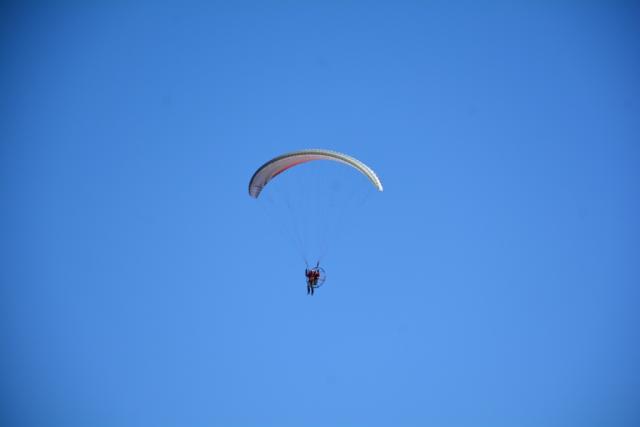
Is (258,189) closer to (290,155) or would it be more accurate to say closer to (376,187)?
(290,155)

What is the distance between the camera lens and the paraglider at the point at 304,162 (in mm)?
23531

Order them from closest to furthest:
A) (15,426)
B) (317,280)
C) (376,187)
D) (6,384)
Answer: (376,187)
(317,280)
(15,426)
(6,384)

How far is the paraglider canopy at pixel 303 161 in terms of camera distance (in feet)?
77.2

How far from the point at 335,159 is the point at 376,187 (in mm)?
1689

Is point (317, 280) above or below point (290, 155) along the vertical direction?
below

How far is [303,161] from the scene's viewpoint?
2458 centimetres

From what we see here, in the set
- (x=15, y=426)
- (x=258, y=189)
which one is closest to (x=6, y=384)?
(x=15, y=426)

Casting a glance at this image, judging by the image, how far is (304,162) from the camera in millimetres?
24766

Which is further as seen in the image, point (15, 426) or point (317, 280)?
point (15, 426)

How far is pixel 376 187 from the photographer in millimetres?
23547

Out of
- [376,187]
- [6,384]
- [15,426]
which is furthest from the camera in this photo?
[6,384]

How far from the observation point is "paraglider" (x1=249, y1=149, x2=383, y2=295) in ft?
77.2

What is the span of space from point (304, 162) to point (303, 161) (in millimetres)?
191

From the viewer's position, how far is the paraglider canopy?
2353cm
